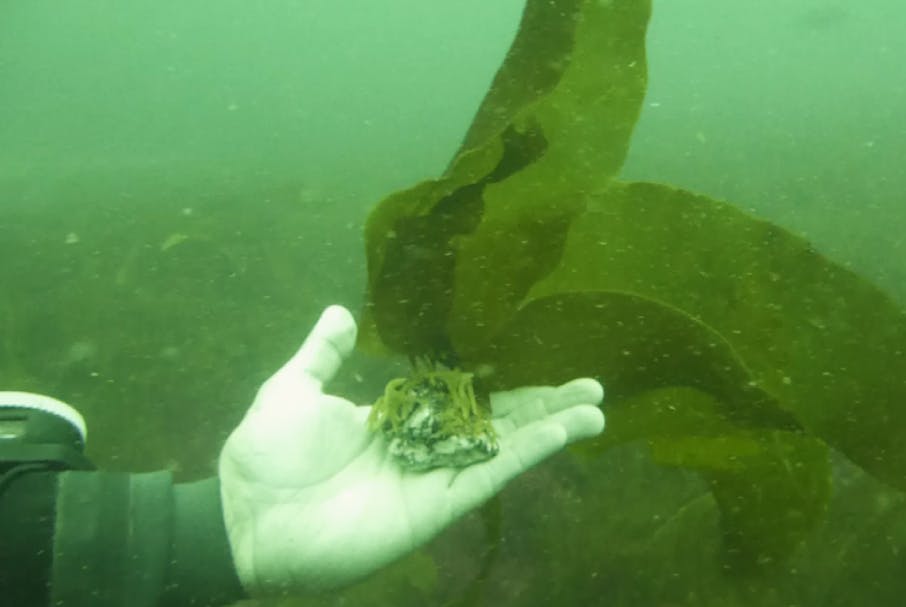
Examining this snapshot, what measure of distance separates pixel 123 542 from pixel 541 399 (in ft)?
3.48

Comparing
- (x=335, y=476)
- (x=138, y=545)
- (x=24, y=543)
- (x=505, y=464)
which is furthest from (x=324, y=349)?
(x=24, y=543)

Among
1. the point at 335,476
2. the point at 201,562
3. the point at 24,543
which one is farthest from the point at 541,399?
the point at 24,543

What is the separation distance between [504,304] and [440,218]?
0.27 m

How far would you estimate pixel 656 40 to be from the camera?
168 ft

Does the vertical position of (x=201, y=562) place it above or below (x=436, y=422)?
below

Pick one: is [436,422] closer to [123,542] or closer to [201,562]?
[201,562]

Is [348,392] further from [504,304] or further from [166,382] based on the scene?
[504,304]

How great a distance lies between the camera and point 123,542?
173 centimetres

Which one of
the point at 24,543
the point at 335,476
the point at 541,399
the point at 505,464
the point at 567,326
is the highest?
the point at 567,326

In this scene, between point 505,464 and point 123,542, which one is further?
point 123,542

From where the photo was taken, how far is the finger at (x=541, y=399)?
162 cm

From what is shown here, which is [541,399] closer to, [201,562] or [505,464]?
[505,464]

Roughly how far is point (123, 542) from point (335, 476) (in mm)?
532

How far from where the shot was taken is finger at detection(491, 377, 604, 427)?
1.62 meters
